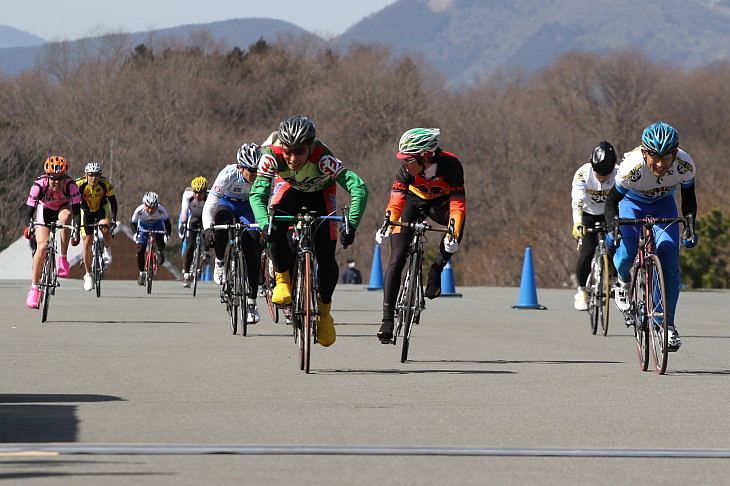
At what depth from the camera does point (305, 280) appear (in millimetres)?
11328

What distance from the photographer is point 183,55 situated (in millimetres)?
102375

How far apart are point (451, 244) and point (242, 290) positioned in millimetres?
3744

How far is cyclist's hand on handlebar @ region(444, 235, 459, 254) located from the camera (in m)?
12.5

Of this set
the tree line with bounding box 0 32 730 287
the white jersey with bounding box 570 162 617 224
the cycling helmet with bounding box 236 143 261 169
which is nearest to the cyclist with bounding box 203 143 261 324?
the cycling helmet with bounding box 236 143 261 169

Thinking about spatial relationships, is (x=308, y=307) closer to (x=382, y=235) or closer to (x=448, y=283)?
(x=382, y=235)

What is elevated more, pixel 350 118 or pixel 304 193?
pixel 350 118

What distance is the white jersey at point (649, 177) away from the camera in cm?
1184

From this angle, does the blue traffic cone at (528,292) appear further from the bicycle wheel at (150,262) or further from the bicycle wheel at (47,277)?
the bicycle wheel at (47,277)

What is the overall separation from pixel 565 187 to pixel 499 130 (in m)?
11.7

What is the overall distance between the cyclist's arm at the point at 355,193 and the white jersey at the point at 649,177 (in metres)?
1.97

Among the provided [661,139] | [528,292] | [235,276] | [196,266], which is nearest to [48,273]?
[235,276]

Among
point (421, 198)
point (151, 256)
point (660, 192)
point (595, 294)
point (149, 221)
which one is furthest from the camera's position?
point (149, 221)

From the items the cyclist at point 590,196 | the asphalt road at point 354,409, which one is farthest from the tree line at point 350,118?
the asphalt road at point 354,409

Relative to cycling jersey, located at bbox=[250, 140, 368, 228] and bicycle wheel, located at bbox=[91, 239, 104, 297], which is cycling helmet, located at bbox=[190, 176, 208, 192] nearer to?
bicycle wheel, located at bbox=[91, 239, 104, 297]
